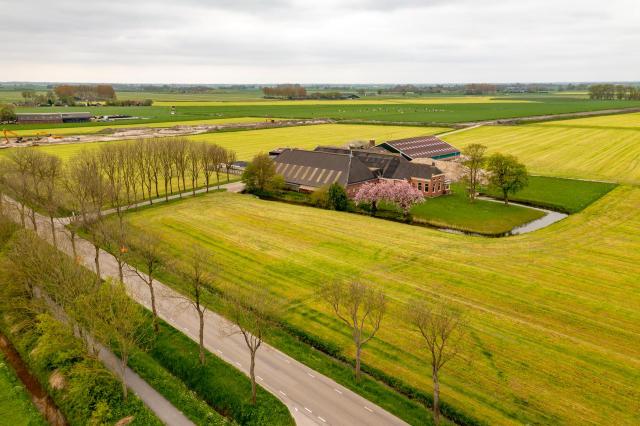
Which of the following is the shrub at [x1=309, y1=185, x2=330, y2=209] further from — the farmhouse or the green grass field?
the green grass field

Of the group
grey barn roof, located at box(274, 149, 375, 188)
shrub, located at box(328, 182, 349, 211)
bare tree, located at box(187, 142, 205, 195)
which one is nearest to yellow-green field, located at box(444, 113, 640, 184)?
grey barn roof, located at box(274, 149, 375, 188)

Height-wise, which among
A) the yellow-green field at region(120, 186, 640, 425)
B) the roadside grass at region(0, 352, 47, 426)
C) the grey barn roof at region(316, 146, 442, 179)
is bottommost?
the roadside grass at region(0, 352, 47, 426)

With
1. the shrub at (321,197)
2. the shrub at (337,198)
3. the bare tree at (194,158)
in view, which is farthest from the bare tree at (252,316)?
the bare tree at (194,158)

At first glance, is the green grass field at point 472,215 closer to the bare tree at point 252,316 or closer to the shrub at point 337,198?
the shrub at point 337,198

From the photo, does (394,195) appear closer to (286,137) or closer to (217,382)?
(217,382)

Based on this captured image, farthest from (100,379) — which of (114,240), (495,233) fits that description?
(495,233)

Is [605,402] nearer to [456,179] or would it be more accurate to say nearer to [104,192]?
[104,192]
